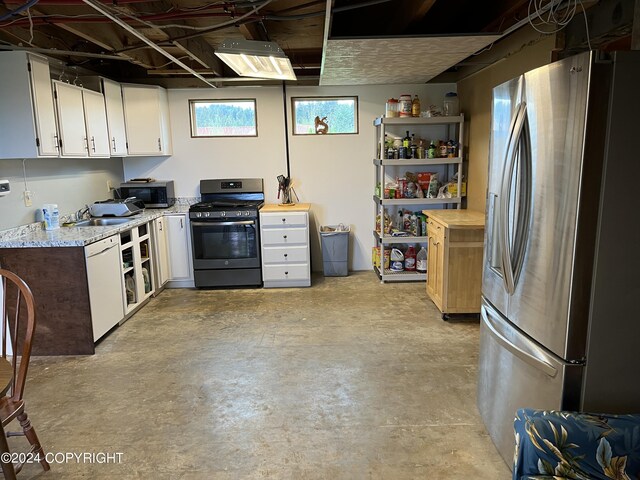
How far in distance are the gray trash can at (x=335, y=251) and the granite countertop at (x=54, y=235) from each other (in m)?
2.18

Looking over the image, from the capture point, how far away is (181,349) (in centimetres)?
346

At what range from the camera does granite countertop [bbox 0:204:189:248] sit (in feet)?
10.6

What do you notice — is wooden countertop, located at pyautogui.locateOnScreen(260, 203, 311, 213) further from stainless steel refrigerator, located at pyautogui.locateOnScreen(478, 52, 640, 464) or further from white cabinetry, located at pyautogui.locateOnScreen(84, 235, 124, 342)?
stainless steel refrigerator, located at pyautogui.locateOnScreen(478, 52, 640, 464)

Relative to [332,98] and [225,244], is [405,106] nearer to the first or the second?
[332,98]

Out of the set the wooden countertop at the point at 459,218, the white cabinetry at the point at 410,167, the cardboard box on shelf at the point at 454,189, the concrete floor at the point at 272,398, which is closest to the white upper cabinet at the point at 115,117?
the concrete floor at the point at 272,398

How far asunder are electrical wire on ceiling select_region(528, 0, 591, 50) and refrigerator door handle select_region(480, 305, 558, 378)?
187 centimetres

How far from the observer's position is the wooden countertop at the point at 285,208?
4.89 metres

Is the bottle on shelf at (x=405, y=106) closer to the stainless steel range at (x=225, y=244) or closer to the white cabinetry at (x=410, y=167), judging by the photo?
the white cabinetry at (x=410, y=167)

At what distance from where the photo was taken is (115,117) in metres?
4.60

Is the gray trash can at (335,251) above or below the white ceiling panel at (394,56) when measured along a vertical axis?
below

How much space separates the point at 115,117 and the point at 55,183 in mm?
999

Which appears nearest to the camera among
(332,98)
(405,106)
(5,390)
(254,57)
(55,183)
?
(5,390)

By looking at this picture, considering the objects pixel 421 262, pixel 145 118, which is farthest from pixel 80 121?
pixel 421 262

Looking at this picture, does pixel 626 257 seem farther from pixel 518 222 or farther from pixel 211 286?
pixel 211 286
